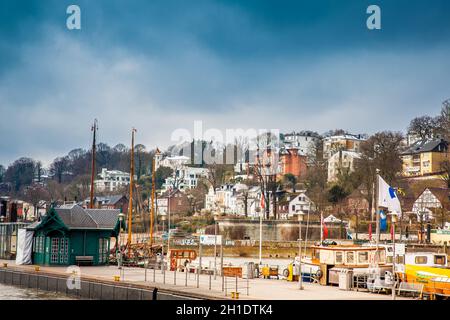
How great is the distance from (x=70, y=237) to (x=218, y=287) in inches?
640

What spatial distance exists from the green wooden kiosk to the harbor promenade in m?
2.49

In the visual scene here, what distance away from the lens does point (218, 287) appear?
110 feet

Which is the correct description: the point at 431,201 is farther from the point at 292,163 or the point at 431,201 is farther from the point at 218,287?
the point at 218,287

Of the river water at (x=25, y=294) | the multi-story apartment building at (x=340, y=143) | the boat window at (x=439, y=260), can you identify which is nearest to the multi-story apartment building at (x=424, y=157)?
the multi-story apartment building at (x=340, y=143)

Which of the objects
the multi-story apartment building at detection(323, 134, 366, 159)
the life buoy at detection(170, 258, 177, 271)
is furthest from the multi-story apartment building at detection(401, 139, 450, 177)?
the life buoy at detection(170, 258, 177, 271)

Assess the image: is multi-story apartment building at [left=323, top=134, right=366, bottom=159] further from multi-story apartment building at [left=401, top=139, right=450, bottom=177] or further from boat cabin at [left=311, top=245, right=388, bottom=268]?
boat cabin at [left=311, top=245, right=388, bottom=268]

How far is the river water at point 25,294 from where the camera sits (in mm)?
37812

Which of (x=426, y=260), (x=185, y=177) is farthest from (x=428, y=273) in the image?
(x=185, y=177)

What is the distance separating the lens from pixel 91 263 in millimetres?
46719

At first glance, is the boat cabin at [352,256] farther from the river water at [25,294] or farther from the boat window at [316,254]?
the river water at [25,294]

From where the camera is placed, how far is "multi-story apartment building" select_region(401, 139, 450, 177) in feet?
469
